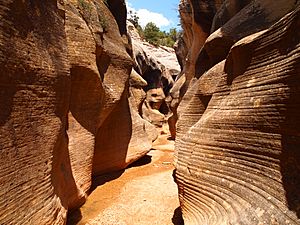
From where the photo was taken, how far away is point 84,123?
773 centimetres

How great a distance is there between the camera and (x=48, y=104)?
192 inches

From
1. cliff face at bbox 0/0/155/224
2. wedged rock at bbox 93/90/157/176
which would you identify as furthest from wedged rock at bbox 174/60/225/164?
wedged rock at bbox 93/90/157/176

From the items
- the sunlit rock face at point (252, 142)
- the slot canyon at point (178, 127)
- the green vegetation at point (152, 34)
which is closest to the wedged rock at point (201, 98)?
the slot canyon at point (178, 127)

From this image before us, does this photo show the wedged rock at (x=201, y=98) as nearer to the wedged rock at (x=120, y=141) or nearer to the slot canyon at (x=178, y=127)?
the slot canyon at (x=178, y=127)

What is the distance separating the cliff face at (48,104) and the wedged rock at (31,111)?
14 millimetres

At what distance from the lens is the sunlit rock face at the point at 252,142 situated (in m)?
3.22

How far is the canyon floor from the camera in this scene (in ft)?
20.9

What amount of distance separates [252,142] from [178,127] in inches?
157

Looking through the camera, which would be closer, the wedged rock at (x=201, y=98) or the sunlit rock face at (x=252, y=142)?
the sunlit rock face at (x=252, y=142)

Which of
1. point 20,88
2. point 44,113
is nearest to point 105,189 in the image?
point 44,113

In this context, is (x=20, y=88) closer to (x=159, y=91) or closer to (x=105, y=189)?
(x=105, y=189)

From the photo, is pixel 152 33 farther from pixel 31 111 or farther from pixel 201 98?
pixel 31 111

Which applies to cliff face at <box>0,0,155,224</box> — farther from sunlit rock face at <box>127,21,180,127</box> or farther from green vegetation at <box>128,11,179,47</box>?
green vegetation at <box>128,11,179,47</box>

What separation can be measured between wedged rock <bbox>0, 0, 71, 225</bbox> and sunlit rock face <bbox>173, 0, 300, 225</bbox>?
2.78m
